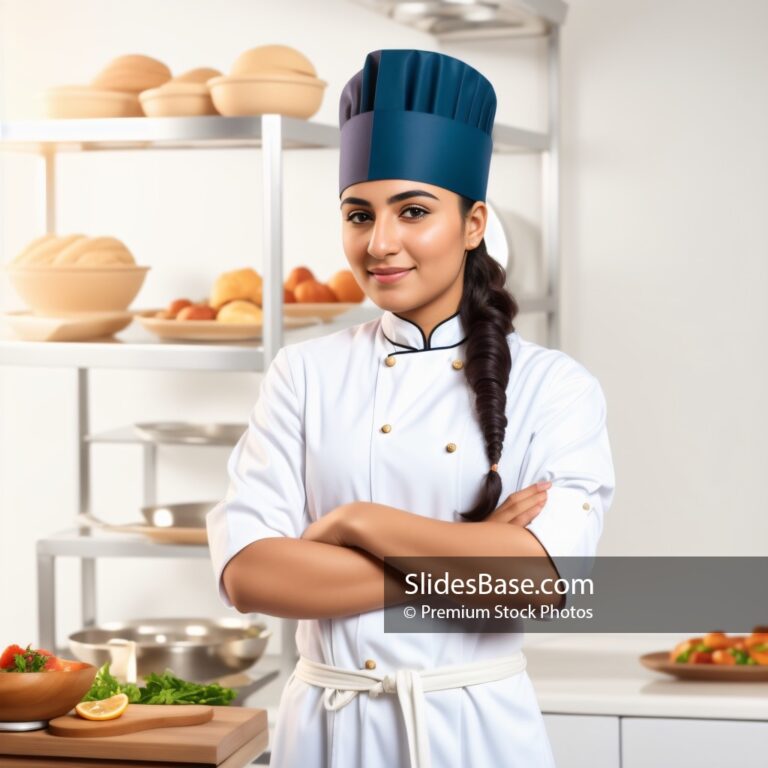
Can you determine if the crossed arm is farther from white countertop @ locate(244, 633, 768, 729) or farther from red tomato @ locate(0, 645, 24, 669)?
white countertop @ locate(244, 633, 768, 729)

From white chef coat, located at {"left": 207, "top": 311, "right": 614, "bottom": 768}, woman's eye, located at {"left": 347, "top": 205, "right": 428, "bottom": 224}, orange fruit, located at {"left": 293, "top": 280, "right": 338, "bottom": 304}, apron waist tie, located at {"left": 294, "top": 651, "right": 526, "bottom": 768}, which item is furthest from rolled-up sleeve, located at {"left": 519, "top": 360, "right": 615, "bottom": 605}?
orange fruit, located at {"left": 293, "top": 280, "right": 338, "bottom": 304}

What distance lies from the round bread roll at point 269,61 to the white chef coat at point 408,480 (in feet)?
2.86

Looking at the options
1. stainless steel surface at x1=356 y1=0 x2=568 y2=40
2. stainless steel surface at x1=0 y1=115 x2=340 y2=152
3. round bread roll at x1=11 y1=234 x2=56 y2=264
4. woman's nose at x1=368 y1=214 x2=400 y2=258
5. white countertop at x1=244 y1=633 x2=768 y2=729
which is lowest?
white countertop at x1=244 y1=633 x2=768 y2=729

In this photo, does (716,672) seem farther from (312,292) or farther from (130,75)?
(130,75)

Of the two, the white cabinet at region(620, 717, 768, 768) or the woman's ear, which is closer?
the woman's ear

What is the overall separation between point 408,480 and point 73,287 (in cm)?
110

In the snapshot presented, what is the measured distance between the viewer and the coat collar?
1428mm

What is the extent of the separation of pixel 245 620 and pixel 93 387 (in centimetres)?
66

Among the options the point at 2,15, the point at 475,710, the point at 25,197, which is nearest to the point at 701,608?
the point at 475,710

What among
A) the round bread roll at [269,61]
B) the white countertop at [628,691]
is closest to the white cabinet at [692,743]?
the white countertop at [628,691]

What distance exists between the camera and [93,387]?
2.83 metres

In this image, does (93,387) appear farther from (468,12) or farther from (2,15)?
(468,12)

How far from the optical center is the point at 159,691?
1.66 metres

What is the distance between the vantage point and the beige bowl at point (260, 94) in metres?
2.13
